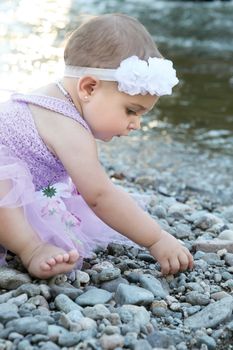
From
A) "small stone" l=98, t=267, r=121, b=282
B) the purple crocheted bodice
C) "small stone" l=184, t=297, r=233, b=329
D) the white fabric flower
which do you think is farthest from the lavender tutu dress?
"small stone" l=184, t=297, r=233, b=329

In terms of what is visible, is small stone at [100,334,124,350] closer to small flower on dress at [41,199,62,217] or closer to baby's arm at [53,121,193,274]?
baby's arm at [53,121,193,274]

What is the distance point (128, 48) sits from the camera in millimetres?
2633

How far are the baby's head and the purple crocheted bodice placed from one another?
0.29ft

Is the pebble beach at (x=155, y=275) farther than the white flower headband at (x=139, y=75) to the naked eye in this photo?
No

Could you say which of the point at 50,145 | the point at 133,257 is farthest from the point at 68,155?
the point at 133,257

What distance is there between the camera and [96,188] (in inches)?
103

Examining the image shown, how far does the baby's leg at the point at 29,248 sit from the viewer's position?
248cm

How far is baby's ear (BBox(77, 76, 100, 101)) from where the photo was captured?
267 cm

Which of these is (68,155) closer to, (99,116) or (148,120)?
(99,116)

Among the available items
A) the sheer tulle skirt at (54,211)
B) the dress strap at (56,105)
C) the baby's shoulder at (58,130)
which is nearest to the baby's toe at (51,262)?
the sheer tulle skirt at (54,211)

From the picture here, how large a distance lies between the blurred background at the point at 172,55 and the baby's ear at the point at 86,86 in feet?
12.7

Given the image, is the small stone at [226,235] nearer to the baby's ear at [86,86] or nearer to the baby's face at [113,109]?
the baby's face at [113,109]

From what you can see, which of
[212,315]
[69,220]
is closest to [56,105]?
[69,220]

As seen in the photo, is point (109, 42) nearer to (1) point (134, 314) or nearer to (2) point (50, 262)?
(2) point (50, 262)
